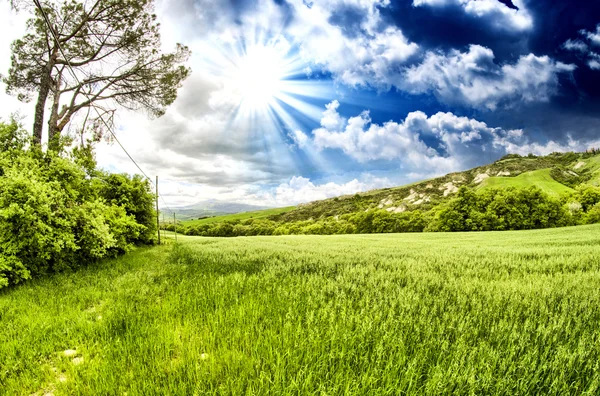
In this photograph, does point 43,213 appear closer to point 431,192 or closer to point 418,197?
point 418,197

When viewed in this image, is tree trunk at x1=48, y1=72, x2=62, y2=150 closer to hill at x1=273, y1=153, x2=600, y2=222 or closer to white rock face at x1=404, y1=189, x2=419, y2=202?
hill at x1=273, y1=153, x2=600, y2=222

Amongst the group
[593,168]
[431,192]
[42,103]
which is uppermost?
[593,168]

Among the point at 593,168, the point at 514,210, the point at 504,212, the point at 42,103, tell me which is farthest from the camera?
the point at 593,168

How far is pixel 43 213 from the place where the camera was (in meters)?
8.41

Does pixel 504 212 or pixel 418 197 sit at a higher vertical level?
pixel 418 197

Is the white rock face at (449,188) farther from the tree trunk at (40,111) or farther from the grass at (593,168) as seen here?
the tree trunk at (40,111)

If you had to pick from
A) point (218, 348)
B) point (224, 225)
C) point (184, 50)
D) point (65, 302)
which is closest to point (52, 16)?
point (184, 50)

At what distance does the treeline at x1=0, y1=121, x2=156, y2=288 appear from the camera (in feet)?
25.6

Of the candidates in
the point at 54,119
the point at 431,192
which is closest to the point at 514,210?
the point at 54,119

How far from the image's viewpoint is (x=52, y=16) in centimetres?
1297

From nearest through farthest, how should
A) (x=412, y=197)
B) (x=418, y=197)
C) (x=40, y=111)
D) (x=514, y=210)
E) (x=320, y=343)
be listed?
(x=320, y=343) → (x=40, y=111) → (x=514, y=210) → (x=418, y=197) → (x=412, y=197)

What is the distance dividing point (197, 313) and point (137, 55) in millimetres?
16965

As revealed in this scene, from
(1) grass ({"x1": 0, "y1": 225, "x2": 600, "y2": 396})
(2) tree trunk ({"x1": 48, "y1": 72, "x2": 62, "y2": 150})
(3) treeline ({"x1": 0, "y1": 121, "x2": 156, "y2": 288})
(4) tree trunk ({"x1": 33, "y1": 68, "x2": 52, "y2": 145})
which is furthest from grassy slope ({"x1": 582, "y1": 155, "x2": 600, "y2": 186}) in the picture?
(4) tree trunk ({"x1": 33, "y1": 68, "x2": 52, "y2": 145})

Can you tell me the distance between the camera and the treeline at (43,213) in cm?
780
